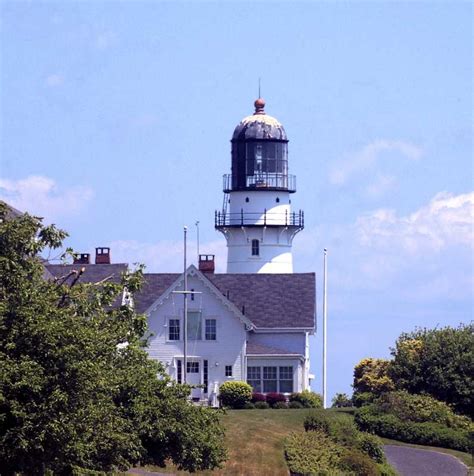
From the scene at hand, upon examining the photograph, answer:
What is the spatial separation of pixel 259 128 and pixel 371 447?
32.5 m

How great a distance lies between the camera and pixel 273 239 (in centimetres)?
8169

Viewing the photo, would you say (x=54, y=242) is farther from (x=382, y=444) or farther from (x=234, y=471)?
(x=382, y=444)

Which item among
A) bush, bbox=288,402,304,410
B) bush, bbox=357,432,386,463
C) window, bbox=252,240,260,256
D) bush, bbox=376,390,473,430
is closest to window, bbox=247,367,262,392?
bush, bbox=288,402,304,410

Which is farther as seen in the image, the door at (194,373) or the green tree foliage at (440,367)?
the door at (194,373)

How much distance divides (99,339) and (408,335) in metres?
36.0

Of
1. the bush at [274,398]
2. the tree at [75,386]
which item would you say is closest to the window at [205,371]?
the bush at [274,398]

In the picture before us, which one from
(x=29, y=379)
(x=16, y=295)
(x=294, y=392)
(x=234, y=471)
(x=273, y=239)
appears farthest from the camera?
(x=273, y=239)

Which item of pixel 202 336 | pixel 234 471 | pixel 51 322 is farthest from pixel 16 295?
pixel 202 336

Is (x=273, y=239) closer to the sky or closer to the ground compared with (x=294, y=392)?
closer to the sky

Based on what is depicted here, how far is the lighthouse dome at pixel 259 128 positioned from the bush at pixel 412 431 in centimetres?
2537

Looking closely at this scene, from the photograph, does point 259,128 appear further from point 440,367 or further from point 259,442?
point 259,442

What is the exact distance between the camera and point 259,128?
81438 millimetres

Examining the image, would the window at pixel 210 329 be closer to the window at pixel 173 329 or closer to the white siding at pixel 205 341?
the white siding at pixel 205 341

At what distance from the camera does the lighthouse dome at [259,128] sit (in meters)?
81.2
